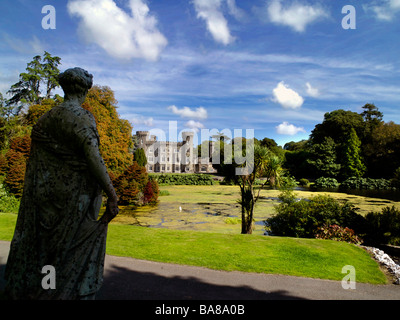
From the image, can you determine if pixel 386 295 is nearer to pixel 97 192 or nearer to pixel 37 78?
pixel 97 192

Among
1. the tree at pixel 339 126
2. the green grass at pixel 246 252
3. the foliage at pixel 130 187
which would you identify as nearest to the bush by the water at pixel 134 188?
the foliage at pixel 130 187

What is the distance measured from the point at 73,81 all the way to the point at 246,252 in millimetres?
6562

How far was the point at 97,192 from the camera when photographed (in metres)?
2.77

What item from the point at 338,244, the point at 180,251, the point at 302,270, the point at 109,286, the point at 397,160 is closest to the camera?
the point at 109,286

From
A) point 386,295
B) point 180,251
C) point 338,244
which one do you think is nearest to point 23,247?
point 180,251

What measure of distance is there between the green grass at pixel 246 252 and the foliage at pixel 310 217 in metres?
2.41

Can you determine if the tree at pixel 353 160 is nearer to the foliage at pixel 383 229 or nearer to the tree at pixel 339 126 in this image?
the tree at pixel 339 126

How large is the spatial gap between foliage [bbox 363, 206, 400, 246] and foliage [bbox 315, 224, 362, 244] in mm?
553

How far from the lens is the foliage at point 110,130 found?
18.3 m

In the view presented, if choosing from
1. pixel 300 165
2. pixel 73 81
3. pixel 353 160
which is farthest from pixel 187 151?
pixel 73 81

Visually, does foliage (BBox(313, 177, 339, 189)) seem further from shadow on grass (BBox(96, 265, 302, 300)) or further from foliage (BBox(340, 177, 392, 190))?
shadow on grass (BBox(96, 265, 302, 300))
